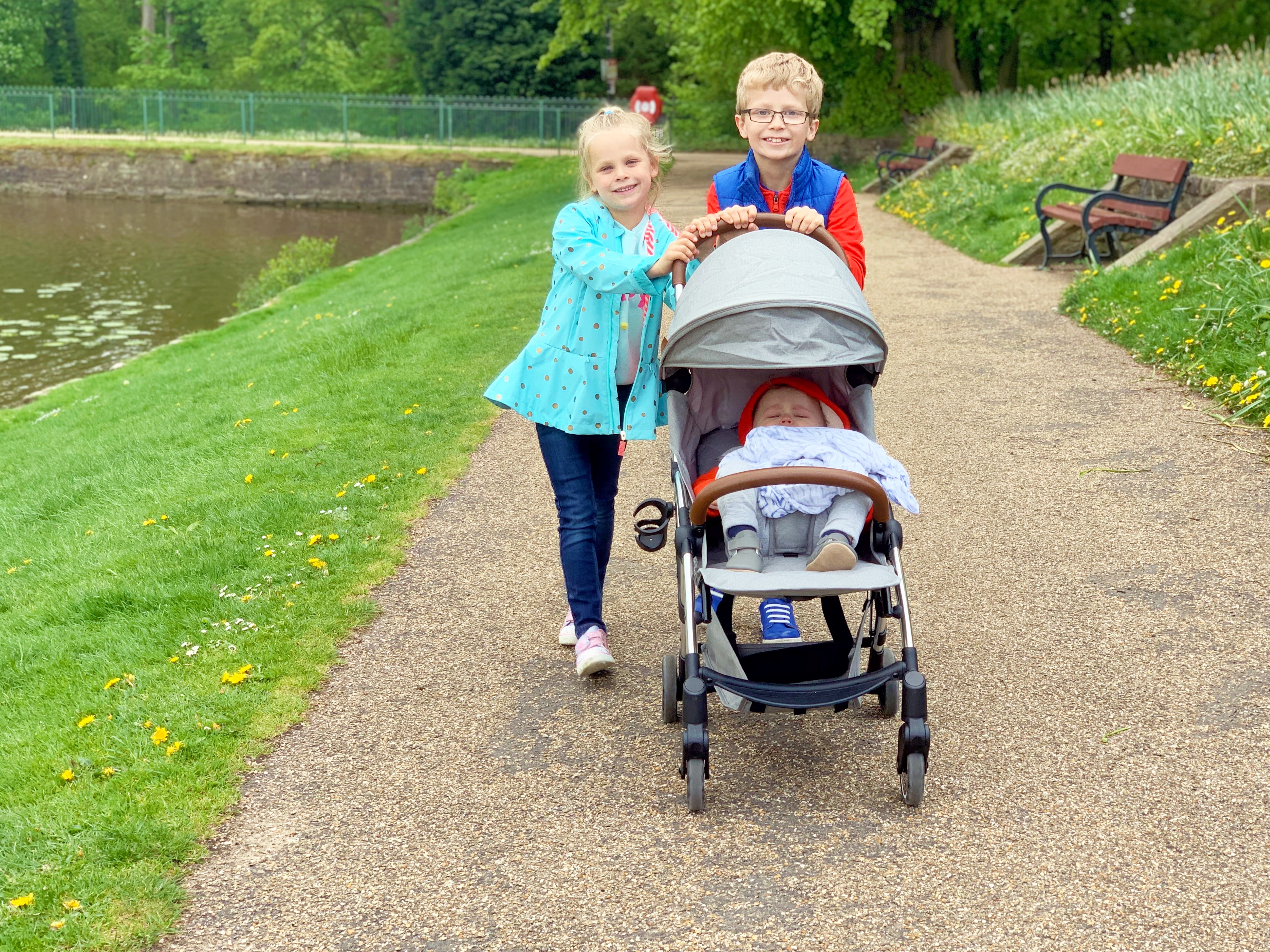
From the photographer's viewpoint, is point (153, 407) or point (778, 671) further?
point (153, 407)

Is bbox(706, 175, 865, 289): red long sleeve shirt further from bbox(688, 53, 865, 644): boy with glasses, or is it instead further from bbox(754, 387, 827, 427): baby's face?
bbox(754, 387, 827, 427): baby's face

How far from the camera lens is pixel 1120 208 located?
11.5 m

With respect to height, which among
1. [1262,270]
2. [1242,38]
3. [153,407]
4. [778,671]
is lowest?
[153,407]

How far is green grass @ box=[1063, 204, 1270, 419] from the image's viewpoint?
23.8 ft

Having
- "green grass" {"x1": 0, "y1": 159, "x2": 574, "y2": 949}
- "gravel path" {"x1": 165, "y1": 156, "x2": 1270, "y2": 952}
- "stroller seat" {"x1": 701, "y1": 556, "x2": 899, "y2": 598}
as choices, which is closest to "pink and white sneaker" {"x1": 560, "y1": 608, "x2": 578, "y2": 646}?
"gravel path" {"x1": 165, "y1": 156, "x2": 1270, "y2": 952}

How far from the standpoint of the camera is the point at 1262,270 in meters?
8.00

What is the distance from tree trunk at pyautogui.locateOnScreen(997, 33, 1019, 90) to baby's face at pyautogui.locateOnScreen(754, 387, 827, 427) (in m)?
29.5

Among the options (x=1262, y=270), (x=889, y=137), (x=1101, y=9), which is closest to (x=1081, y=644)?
(x=1262, y=270)

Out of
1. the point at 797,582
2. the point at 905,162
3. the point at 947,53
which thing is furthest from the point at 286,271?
the point at 797,582

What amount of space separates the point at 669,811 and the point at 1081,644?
73.8 inches

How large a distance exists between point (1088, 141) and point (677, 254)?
12944 millimetres

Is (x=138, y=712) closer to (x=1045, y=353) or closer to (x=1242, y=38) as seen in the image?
(x=1045, y=353)

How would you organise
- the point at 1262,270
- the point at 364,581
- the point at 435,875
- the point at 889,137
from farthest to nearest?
the point at 889,137
the point at 1262,270
the point at 364,581
the point at 435,875

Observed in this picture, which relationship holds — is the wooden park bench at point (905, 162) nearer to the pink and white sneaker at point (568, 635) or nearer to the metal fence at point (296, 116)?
the pink and white sneaker at point (568, 635)
